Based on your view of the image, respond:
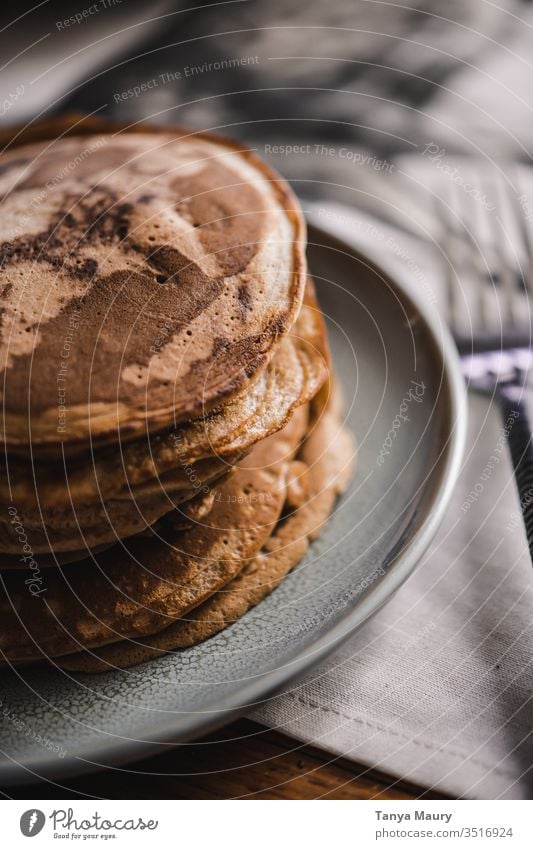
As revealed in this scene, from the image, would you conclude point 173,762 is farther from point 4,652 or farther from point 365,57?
point 365,57

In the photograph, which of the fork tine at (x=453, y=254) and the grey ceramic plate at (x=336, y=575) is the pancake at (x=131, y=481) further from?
the fork tine at (x=453, y=254)

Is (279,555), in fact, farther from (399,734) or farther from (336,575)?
(399,734)

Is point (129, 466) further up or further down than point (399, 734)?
further up

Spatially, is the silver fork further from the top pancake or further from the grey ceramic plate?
the top pancake

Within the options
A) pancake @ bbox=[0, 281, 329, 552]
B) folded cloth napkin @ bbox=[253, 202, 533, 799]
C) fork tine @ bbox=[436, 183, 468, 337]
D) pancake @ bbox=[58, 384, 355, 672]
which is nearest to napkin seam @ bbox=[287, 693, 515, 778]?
folded cloth napkin @ bbox=[253, 202, 533, 799]

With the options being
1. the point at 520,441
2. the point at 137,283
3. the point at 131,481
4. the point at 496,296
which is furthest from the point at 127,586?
the point at 496,296

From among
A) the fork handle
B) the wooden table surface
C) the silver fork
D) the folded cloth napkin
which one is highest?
the silver fork

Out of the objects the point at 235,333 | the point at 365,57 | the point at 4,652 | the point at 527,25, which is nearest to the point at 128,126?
the point at 235,333
